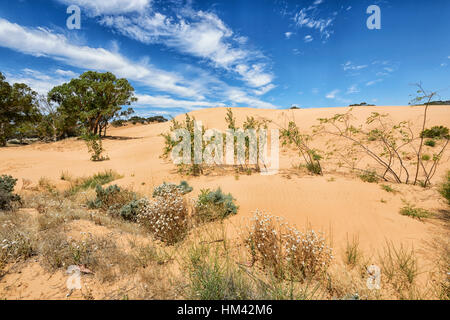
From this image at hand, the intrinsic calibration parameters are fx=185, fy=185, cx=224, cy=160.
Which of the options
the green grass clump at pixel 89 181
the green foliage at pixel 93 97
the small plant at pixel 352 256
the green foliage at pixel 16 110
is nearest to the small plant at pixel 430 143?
the small plant at pixel 352 256

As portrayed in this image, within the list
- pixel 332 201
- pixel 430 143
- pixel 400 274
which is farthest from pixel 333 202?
pixel 430 143

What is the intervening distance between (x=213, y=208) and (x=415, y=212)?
432 centimetres

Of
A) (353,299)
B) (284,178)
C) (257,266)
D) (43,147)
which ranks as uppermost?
(43,147)

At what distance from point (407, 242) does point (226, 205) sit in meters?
3.36

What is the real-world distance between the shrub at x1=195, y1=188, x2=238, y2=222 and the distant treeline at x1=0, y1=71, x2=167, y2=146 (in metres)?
21.0

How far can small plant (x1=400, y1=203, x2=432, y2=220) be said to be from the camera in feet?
12.5

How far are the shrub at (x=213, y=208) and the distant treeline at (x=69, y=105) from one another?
826 inches

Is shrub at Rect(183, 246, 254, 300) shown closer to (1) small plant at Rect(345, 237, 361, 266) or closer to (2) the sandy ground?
(1) small plant at Rect(345, 237, 361, 266)

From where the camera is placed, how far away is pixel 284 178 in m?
6.64

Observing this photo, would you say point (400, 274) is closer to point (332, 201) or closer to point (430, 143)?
point (332, 201)

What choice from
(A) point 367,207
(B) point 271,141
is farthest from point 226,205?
(B) point 271,141

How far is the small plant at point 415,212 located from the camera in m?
3.83
